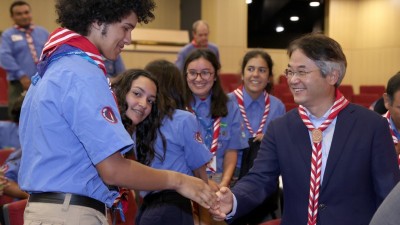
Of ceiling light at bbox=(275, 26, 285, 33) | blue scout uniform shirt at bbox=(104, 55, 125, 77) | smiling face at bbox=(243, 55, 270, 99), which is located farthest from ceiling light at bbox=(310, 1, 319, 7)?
smiling face at bbox=(243, 55, 270, 99)

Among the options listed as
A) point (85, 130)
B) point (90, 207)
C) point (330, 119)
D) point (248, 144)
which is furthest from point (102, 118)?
point (248, 144)

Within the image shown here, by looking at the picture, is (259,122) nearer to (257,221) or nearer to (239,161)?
(239,161)

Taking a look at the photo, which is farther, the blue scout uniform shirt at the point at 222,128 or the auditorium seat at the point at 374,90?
the auditorium seat at the point at 374,90

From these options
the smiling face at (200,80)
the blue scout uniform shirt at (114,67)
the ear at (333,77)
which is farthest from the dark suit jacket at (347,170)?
the blue scout uniform shirt at (114,67)

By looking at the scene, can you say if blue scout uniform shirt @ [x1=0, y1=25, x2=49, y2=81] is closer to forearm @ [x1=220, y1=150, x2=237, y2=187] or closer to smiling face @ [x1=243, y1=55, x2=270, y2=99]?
smiling face @ [x1=243, y1=55, x2=270, y2=99]

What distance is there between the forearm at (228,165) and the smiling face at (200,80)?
1.54 ft

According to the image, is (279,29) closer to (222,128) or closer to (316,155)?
(222,128)

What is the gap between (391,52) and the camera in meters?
14.1

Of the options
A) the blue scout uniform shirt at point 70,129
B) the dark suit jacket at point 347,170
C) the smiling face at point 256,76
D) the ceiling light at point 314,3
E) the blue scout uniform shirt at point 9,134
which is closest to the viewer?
the blue scout uniform shirt at point 70,129

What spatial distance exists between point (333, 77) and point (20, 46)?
539 centimetres

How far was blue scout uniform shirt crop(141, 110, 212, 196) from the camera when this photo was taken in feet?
9.74

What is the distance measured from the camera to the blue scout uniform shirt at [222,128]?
150 inches

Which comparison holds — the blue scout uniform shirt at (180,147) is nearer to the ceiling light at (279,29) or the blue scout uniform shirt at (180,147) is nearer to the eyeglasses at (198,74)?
the eyeglasses at (198,74)

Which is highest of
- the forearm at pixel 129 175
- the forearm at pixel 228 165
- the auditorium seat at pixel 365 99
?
the forearm at pixel 129 175
